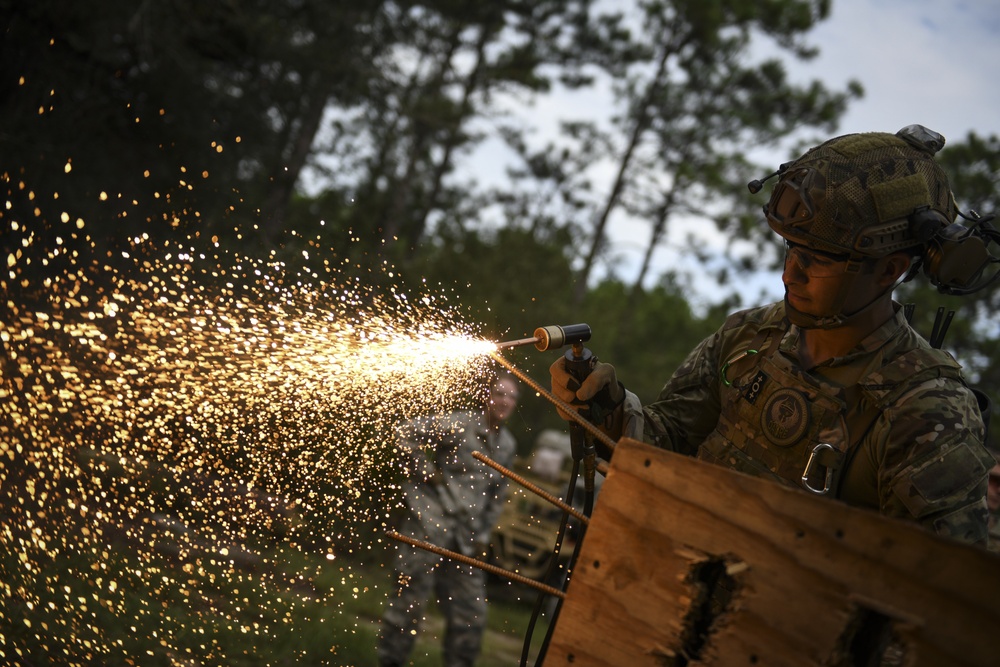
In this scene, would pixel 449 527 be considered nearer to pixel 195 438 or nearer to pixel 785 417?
pixel 195 438

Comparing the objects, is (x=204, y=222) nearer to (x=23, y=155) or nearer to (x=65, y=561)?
(x=65, y=561)

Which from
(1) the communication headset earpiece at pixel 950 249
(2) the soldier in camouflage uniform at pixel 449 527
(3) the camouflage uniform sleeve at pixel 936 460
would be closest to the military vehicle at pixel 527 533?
(2) the soldier in camouflage uniform at pixel 449 527

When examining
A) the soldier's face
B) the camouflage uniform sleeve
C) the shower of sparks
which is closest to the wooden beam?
the camouflage uniform sleeve

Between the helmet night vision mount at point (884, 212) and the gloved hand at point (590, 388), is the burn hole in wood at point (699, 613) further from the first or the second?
the helmet night vision mount at point (884, 212)

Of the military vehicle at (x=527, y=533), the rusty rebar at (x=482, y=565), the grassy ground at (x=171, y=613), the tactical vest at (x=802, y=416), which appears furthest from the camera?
the military vehicle at (x=527, y=533)

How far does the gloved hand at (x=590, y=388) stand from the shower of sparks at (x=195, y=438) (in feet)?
2.72

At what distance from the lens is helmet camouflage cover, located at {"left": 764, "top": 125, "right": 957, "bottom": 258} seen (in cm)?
305

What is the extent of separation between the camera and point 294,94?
60.0ft

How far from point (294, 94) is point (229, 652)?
14656mm

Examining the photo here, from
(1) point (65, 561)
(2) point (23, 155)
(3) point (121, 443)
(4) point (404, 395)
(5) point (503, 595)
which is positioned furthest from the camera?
(2) point (23, 155)

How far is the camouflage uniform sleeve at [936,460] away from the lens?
2615 mm

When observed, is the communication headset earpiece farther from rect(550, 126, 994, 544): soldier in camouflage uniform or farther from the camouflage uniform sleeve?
the camouflage uniform sleeve

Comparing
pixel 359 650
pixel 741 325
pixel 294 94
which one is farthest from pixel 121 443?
pixel 294 94

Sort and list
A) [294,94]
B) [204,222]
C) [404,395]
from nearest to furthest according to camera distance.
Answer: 1. [404,395]
2. [204,222]
3. [294,94]
